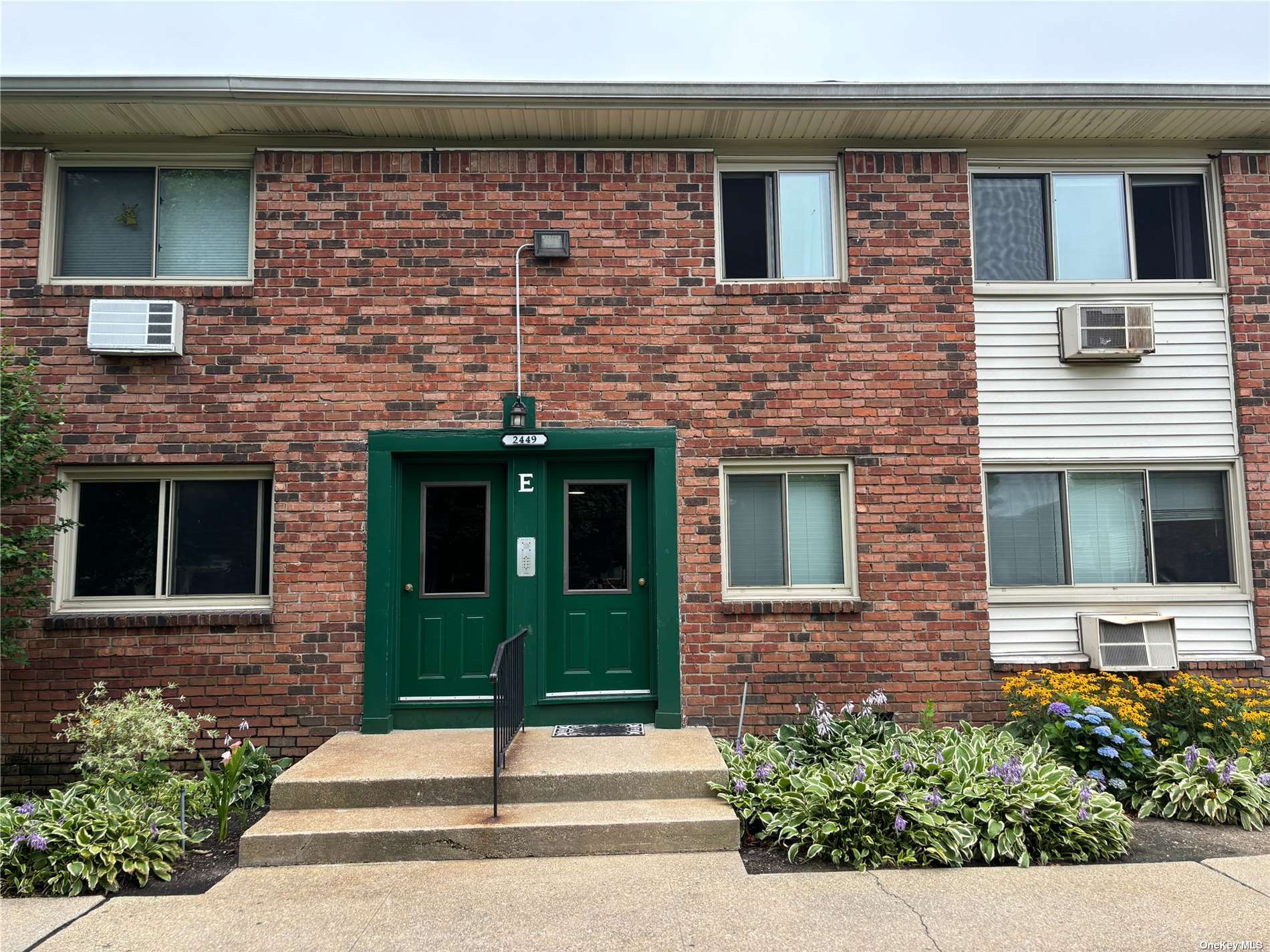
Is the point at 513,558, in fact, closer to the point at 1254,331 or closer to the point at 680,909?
the point at 680,909

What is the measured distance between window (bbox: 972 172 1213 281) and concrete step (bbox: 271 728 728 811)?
15.6 feet

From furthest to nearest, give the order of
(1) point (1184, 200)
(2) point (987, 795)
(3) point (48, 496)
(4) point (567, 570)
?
(1) point (1184, 200) < (4) point (567, 570) < (3) point (48, 496) < (2) point (987, 795)

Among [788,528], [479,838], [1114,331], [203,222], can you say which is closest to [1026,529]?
[1114,331]

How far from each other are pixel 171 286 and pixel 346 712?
11.7 feet

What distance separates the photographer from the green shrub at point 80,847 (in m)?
4.33

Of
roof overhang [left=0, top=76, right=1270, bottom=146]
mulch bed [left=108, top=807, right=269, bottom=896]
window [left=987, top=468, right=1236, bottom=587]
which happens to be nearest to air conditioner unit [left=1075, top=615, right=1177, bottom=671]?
window [left=987, top=468, right=1236, bottom=587]

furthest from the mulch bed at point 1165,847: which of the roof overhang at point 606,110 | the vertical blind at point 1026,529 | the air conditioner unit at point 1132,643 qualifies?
the roof overhang at point 606,110

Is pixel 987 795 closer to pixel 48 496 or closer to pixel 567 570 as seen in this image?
pixel 567 570

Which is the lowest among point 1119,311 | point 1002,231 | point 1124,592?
point 1124,592

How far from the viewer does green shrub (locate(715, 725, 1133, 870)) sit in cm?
456

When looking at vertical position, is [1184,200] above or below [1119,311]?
above

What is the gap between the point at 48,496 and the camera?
6.04 meters

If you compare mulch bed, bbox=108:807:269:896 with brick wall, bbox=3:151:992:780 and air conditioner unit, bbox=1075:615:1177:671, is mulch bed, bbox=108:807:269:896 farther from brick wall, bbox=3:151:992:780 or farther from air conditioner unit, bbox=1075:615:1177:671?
air conditioner unit, bbox=1075:615:1177:671

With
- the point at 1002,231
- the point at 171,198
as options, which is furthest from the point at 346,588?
the point at 1002,231
